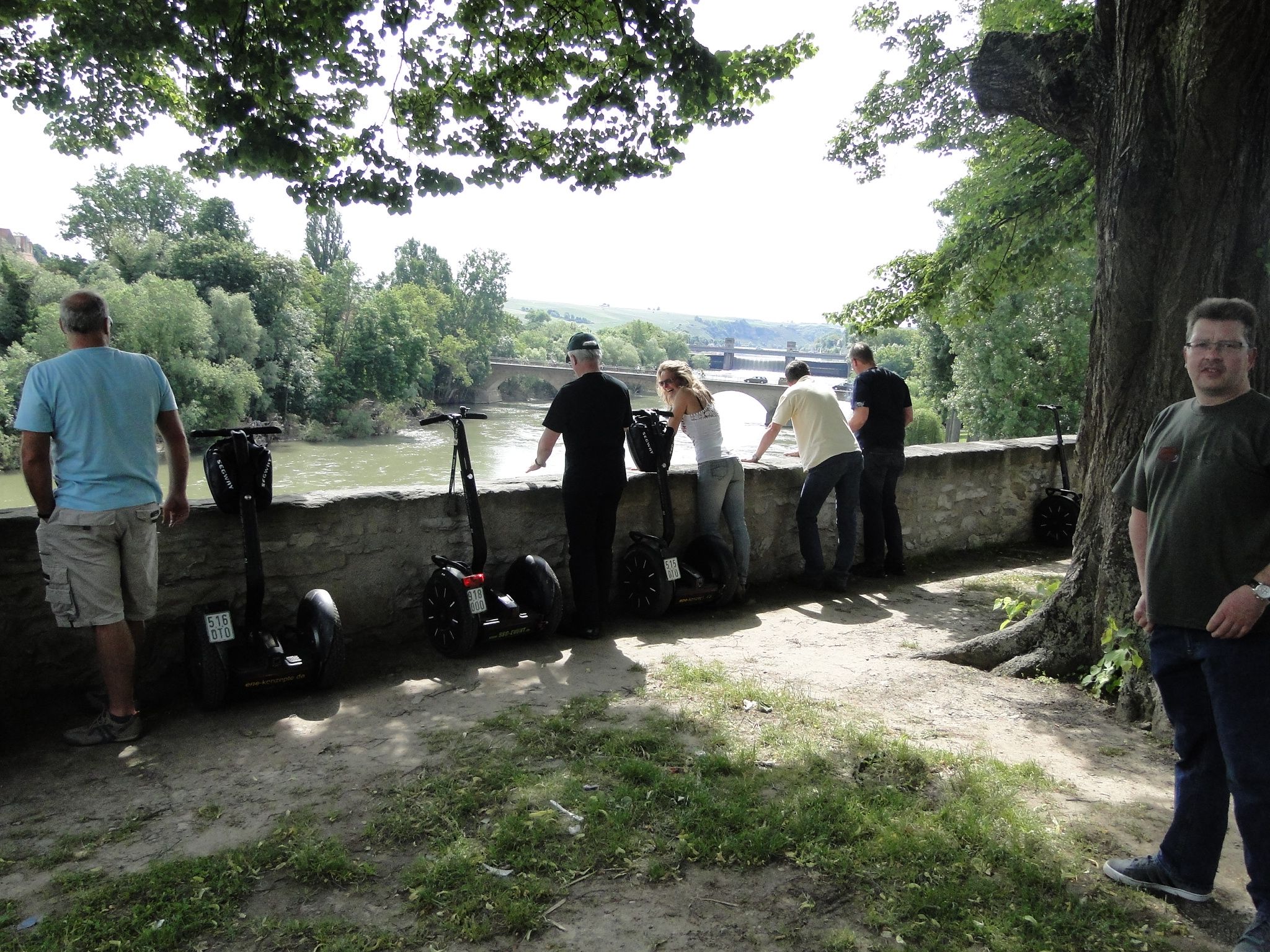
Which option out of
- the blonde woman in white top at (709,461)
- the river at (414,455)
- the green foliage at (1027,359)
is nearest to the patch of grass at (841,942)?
the blonde woman in white top at (709,461)

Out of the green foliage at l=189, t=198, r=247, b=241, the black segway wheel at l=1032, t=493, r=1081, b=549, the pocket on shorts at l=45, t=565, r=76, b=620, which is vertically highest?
the green foliage at l=189, t=198, r=247, b=241

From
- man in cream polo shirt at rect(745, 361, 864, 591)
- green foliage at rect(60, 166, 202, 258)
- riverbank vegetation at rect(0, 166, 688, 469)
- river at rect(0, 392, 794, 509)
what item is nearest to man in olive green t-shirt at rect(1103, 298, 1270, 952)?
man in cream polo shirt at rect(745, 361, 864, 591)

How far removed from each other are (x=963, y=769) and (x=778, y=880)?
0.99 meters

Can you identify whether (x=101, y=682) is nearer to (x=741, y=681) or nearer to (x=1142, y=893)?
(x=741, y=681)

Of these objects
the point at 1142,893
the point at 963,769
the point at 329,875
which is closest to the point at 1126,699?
the point at 963,769

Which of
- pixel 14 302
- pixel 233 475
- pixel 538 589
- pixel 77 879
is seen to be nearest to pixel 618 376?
pixel 14 302

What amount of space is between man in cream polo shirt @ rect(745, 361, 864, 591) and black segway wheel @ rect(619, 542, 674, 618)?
4.34ft

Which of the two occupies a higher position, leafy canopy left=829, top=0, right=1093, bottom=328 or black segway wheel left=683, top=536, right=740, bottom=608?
leafy canopy left=829, top=0, right=1093, bottom=328

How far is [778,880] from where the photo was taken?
8.13 feet

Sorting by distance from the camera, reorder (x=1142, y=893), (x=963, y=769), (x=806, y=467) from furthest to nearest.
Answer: (x=806, y=467) → (x=963, y=769) → (x=1142, y=893)

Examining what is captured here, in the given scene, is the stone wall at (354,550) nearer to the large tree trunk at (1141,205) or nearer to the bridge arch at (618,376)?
the large tree trunk at (1141,205)

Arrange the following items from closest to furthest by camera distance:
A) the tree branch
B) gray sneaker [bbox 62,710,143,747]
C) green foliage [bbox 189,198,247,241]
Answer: gray sneaker [bbox 62,710,143,747] < the tree branch < green foliage [bbox 189,198,247,241]

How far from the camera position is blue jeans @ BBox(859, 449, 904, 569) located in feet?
21.7

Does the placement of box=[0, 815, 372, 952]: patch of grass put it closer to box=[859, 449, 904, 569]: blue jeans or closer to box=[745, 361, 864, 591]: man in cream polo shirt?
box=[745, 361, 864, 591]: man in cream polo shirt
